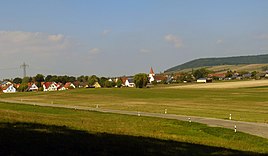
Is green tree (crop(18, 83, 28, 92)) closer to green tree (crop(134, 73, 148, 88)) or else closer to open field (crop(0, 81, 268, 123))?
green tree (crop(134, 73, 148, 88))

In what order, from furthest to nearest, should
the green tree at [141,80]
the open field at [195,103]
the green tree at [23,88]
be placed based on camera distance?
the green tree at [23,88] → the green tree at [141,80] → the open field at [195,103]

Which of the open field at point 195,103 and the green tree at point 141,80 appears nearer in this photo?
the open field at point 195,103

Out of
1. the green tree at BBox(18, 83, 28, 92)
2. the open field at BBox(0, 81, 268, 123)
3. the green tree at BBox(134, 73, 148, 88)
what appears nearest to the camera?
the open field at BBox(0, 81, 268, 123)

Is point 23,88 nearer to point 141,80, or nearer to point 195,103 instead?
point 141,80

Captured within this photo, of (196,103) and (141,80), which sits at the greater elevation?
(141,80)

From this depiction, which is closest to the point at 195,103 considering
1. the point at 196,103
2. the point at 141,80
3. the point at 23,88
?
the point at 196,103

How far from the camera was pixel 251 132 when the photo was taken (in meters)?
35.3

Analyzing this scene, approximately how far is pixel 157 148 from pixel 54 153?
4.70 m

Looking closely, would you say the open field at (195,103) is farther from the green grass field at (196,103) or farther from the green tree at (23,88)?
the green tree at (23,88)

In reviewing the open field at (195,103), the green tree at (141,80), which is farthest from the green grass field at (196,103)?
the green tree at (141,80)

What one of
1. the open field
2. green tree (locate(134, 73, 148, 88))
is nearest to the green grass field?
the open field

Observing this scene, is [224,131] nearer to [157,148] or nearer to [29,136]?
[157,148]

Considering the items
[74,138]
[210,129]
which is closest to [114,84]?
[210,129]

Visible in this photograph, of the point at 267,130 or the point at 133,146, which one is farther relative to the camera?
the point at 267,130
